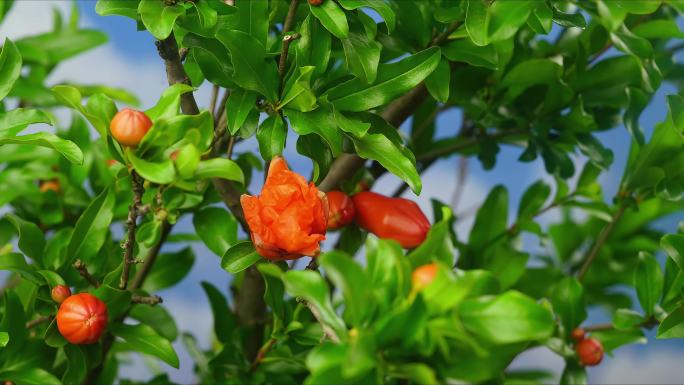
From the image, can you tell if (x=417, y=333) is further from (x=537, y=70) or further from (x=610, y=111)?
(x=610, y=111)

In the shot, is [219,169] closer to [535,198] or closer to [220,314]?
[220,314]

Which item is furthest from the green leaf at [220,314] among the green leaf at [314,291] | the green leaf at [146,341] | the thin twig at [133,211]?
the green leaf at [314,291]

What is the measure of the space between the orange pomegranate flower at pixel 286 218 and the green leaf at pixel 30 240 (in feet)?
Result: 1.03

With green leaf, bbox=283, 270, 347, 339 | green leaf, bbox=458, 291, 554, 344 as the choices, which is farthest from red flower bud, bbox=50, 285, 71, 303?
green leaf, bbox=458, 291, 554, 344

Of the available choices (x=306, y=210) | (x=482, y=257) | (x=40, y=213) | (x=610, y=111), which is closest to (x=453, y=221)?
(x=482, y=257)

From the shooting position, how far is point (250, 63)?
0.83 meters

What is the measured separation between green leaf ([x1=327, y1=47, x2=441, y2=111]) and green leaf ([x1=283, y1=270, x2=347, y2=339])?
237mm

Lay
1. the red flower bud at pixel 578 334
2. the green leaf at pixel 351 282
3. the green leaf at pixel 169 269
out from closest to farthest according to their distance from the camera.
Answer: the green leaf at pixel 351 282, the red flower bud at pixel 578 334, the green leaf at pixel 169 269

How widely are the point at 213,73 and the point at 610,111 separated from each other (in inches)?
23.6

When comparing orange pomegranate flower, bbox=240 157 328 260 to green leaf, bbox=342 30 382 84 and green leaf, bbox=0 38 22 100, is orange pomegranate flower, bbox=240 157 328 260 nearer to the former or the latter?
green leaf, bbox=342 30 382 84

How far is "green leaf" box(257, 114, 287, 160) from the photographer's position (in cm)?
84

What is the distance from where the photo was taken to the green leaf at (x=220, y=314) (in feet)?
4.01

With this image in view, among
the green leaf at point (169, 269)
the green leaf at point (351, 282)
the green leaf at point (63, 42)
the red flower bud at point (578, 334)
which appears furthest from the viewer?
the green leaf at point (63, 42)

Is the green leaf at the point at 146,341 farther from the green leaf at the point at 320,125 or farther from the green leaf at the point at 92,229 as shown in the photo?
the green leaf at the point at 320,125
